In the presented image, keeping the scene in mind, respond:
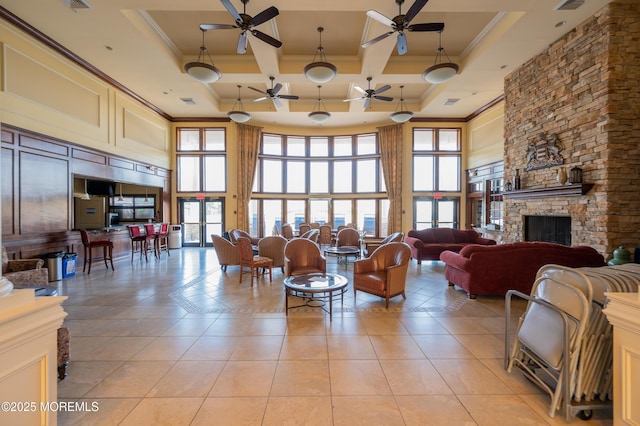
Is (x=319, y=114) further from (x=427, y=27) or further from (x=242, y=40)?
(x=427, y=27)

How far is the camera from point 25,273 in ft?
12.9

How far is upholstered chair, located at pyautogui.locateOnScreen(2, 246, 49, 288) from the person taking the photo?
3.83 metres

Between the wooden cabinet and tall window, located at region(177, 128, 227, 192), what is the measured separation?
31.4 feet

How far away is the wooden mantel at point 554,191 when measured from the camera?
5000 mm

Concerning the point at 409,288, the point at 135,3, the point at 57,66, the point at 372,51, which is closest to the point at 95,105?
the point at 57,66

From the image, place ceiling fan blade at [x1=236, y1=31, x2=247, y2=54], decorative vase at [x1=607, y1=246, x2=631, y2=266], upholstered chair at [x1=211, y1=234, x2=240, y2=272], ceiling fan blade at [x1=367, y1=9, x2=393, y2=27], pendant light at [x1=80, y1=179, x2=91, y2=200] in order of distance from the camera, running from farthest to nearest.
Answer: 1. pendant light at [x1=80, y1=179, x2=91, y2=200]
2. upholstered chair at [x1=211, y1=234, x2=240, y2=272]
3. ceiling fan blade at [x1=236, y1=31, x2=247, y2=54]
4. decorative vase at [x1=607, y1=246, x2=631, y2=266]
5. ceiling fan blade at [x1=367, y1=9, x2=393, y2=27]

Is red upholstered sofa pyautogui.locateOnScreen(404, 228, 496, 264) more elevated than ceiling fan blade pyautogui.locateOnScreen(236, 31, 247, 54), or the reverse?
ceiling fan blade pyautogui.locateOnScreen(236, 31, 247, 54)

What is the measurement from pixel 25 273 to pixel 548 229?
9748 mm

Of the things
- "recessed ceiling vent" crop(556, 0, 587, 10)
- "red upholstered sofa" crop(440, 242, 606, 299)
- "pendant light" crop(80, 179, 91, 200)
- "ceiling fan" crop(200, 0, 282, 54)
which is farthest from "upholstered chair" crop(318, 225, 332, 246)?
"recessed ceiling vent" crop(556, 0, 587, 10)

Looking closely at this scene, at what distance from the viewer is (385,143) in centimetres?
1073

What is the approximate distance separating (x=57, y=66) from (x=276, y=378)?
779 cm

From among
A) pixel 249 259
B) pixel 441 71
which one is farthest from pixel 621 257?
pixel 249 259

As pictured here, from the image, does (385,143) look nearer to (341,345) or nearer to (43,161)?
(341,345)

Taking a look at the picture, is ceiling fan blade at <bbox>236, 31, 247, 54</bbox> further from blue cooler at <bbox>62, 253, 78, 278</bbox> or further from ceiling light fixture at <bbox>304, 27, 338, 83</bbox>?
blue cooler at <bbox>62, 253, 78, 278</bbox>
